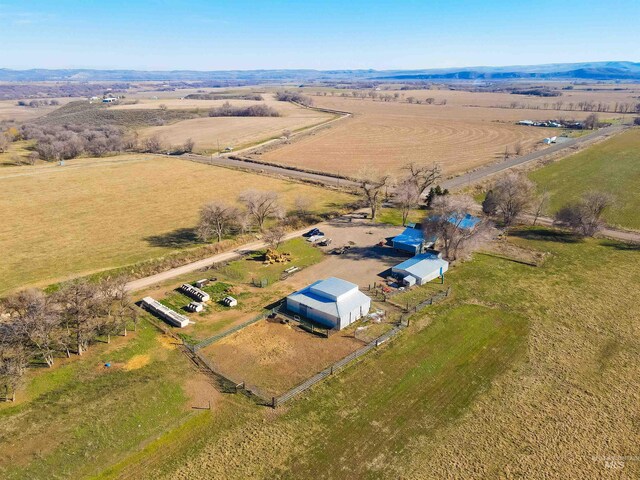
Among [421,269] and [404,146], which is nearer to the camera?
[421,269]

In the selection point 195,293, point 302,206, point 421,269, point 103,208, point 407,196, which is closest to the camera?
point 195,293

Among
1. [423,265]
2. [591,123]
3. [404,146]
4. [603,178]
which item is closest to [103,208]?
[423,265]

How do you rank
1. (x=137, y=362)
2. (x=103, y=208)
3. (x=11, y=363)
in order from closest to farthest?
(x=11, y=363) → (x=137, y=362) → (x=103, y=208)

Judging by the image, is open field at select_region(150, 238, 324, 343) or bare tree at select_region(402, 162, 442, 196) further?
bare tree at select_region(402, 162, 442, 196)

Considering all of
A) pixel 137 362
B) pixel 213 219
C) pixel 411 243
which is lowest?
pixel 137 362

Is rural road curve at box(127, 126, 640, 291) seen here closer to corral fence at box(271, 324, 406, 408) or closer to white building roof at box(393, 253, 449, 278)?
white building roof at box(393, 253, 449, 278)

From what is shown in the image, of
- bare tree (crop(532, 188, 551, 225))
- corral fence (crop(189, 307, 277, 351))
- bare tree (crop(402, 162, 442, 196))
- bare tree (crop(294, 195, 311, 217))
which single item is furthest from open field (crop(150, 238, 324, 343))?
bare tree (crop(532, 188, 551, 225))

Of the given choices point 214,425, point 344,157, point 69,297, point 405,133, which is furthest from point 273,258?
point 405,133

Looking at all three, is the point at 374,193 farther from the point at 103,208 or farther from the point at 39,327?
the point at 39,327
